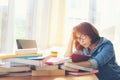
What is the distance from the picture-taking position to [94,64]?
4.55ft

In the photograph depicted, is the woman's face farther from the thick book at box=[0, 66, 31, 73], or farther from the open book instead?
the thick book at box=[0, 66, 31, 73]

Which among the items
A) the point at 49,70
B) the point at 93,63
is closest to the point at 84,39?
the point at 93,63

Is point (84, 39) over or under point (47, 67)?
over

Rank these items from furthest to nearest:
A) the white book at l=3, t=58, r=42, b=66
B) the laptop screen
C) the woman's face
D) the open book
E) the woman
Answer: the laptop screen
the woman's face
the woman
the open book
the white book at l=3, t=58, r=42, b=66

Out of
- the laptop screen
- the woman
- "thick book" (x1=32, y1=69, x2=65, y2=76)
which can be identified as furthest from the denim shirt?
the laptop screen

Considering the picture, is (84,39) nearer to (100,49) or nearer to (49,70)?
(100,49)

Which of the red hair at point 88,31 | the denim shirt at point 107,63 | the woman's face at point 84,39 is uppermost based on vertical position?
the red hair at point 88,31

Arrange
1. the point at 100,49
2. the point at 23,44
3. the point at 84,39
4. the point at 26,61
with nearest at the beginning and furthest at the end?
the point at 26,61, the point at 100,49, the point at 84,39, the point at 23,44

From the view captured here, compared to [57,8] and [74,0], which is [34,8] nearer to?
[57,8]

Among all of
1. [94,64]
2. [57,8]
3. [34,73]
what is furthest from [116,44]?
[34,73]

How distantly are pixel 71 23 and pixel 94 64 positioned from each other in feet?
4.83

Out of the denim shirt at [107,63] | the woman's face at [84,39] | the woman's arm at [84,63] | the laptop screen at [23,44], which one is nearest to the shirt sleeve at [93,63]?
the woman's arm at [84,63]

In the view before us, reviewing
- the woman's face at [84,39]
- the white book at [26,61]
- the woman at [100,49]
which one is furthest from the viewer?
the woman's face at [84,39]

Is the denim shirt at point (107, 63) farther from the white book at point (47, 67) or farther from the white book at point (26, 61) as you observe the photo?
the white book at point (26, 61)
